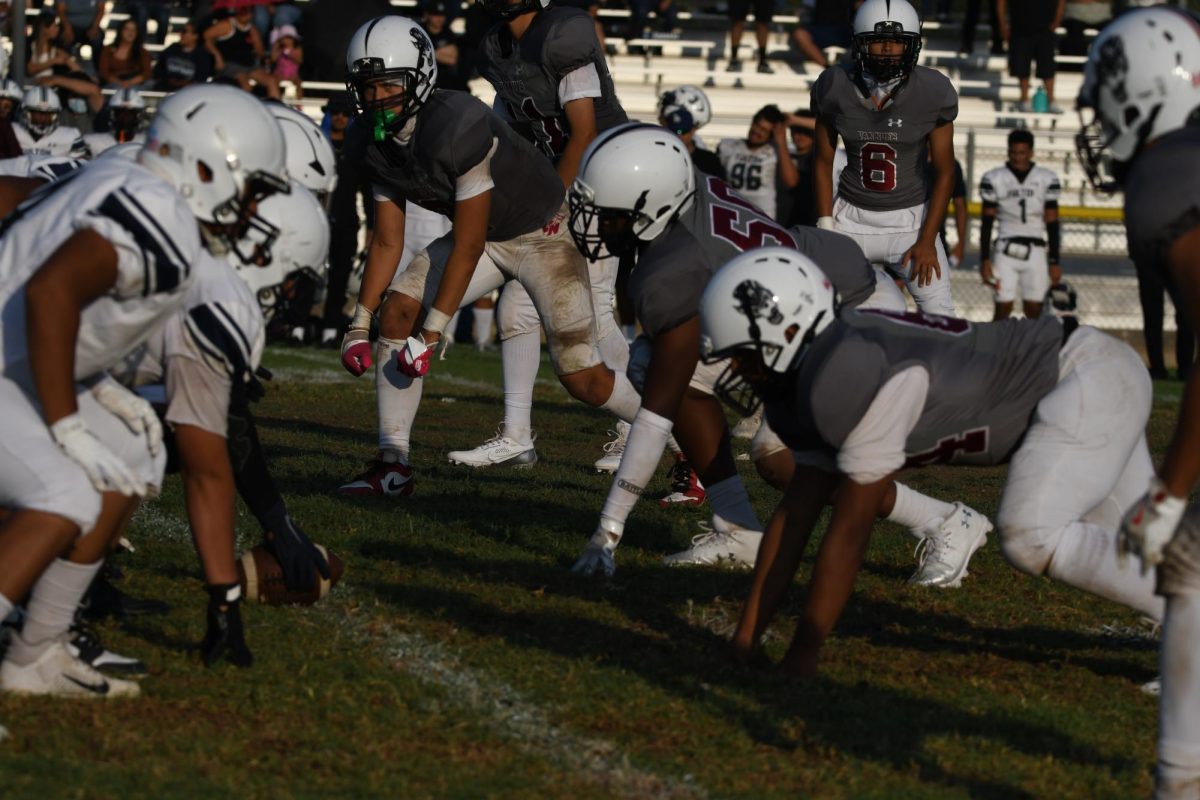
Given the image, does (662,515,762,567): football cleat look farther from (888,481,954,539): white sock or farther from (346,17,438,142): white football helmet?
(346,17,438,142): white football helmet

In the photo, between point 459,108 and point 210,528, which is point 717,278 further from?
point 459,108

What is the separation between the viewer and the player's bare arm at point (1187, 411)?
313 centimetres

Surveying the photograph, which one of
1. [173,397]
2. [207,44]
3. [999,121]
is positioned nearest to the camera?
[173,397]

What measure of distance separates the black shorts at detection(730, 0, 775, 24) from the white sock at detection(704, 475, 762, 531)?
569 inches

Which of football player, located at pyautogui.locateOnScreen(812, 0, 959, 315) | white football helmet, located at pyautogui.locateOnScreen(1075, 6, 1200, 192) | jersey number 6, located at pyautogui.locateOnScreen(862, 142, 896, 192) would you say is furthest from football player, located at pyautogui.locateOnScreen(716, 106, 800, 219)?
white football helmet, located at pyautogui.locateOnScreen(1075, 6, 1200, 192)

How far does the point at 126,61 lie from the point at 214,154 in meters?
14.3

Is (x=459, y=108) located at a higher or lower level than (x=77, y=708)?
higher

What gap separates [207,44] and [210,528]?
13.6 metres

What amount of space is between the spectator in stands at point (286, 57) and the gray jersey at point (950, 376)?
13.9 meters

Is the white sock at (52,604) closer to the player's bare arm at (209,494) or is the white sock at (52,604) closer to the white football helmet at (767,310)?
the player's bare arm at (209,494)

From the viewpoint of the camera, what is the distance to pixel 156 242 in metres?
3.46

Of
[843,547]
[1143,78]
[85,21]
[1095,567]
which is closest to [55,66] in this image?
[85,21]

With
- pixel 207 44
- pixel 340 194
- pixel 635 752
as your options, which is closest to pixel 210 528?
pixel 635 752

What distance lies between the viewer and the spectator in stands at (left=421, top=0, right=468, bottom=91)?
16.0 metres
